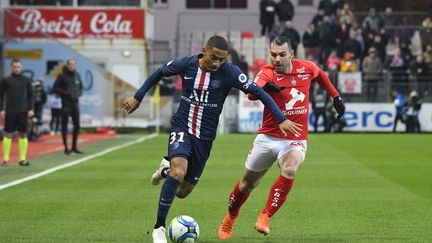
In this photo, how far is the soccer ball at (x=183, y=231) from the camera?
9.67 metres

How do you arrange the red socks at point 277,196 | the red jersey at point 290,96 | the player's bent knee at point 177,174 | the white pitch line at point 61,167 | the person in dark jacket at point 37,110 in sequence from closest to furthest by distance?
the player's bent knee at point 177,174 < the red socks at point 277,196 < the red jersey at point 290,96 < the white pitch line at point 61,167 < the person in dark jacket at point 37,110

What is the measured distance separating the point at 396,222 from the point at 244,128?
25.6m

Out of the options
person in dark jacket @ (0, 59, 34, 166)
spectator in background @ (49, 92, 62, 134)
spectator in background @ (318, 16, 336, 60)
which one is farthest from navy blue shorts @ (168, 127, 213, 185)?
spectator in background @ (318, 16, 336, 60)

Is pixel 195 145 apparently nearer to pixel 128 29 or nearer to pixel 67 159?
pixel 67 159

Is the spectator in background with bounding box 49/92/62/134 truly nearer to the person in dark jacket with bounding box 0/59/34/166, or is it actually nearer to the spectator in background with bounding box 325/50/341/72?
the spectator in background with bounding box 325/50/341/72

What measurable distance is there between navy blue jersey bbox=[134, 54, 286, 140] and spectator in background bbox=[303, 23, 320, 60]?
29.9 metres

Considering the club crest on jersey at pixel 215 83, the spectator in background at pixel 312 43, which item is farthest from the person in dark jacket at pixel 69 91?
the spectator in background at pixel 312 43

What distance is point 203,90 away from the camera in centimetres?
999

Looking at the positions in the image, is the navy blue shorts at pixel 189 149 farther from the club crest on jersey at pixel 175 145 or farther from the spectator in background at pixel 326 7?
the spectator in background at pixel 326 7

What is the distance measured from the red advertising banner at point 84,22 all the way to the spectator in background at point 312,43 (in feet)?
21.4

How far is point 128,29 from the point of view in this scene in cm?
3972

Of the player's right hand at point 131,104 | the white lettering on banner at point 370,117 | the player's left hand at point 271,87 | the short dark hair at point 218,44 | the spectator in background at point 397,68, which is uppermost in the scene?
the short dark hair at point 218,44

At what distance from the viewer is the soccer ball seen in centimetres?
967

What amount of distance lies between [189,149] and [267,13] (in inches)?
1279
